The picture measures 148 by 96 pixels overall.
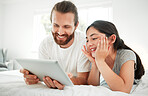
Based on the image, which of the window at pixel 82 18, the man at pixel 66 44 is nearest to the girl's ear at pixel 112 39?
the man at pixel 66 44

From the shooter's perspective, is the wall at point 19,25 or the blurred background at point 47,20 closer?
the blurred background at point 47,20

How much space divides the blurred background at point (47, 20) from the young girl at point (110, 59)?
219 centimetres

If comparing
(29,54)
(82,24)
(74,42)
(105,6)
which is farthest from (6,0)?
(74,42)

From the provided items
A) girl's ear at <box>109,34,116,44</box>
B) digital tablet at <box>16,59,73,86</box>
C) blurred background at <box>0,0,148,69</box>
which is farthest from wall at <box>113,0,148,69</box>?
digital tablet at <box>16,59,73,86</box>

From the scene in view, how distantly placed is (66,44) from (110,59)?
443 millimetres

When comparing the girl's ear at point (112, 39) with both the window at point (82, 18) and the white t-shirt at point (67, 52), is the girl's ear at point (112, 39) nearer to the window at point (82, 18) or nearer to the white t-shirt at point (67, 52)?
the white t-shirt at point (67, 52)

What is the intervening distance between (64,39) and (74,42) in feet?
0.49

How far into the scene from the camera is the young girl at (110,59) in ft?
3.20

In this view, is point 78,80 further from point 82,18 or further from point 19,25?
point 19,25

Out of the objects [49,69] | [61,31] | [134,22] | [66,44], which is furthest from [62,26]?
[134,22]

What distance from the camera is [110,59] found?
122 centimetres

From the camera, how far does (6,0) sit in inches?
189

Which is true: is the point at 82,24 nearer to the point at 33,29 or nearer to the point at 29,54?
the point at 33,29

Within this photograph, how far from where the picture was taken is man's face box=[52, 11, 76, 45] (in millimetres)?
1251
